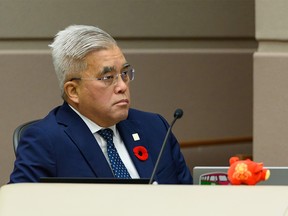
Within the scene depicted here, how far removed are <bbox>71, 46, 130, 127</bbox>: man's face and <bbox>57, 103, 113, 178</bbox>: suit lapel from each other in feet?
0.22

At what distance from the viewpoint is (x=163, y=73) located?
775 centimetres

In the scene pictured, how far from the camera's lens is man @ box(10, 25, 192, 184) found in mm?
4262

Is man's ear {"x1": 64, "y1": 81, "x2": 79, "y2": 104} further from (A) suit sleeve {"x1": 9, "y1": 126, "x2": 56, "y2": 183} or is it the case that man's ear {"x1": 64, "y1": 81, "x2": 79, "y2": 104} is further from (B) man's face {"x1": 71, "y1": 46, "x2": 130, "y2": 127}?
(A) suit sleeve {"x1": 9, "y1": 126, "x2": 56, "y2": 183}

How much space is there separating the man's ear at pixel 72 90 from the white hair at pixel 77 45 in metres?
0.07

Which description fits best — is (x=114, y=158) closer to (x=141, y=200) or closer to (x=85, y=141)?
(x=85, y=141)

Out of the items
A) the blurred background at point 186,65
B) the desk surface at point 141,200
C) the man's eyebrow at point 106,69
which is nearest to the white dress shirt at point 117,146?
the man's eyebrow at point 106,69

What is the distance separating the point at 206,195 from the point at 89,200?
323 mm

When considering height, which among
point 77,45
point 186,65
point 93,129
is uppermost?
point 77,45

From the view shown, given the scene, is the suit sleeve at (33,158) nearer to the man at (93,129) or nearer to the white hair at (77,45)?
the man at (93,129)

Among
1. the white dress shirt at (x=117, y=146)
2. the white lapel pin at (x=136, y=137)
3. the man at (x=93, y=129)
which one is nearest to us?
the man at (x=93, y=129)

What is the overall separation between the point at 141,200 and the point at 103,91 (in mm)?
1818

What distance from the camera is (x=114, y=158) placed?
4.37 meters

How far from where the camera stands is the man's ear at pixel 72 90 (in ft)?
14.7

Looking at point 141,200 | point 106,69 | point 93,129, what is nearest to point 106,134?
point 93,129
